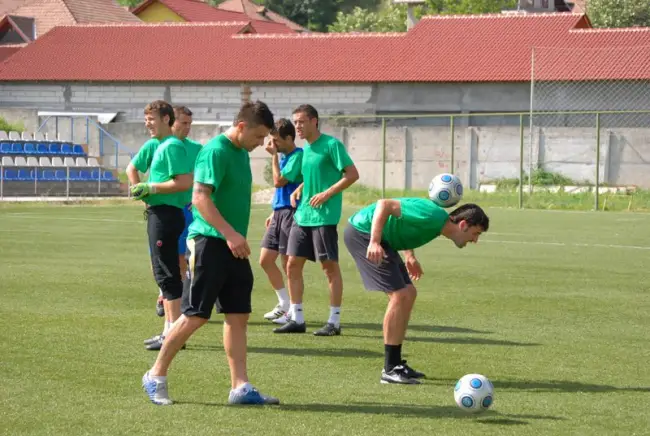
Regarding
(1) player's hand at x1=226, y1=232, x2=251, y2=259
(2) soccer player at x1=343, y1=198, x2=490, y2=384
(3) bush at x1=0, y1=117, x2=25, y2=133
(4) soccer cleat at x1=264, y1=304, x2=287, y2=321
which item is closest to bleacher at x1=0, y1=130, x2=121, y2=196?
(3) bush at x1=0, y1=117, x2=25, y2=133

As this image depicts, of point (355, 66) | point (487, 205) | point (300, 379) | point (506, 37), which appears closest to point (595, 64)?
point (506, 37)

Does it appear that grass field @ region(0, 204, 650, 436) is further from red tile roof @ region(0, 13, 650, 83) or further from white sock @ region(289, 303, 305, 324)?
red tile roof @ region(0, 13, 650, 83)

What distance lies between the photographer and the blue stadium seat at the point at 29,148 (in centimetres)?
3920

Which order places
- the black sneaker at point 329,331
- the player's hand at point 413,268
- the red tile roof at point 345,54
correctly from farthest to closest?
the red tile roof at point 345,54 < the black sneaker at point 329,331 < the player's hand at point 413,268

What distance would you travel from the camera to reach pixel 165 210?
9953 millimetres

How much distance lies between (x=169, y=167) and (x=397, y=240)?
6.80 feet

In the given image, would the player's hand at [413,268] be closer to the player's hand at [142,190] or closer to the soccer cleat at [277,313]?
the player's hand at [142,190]

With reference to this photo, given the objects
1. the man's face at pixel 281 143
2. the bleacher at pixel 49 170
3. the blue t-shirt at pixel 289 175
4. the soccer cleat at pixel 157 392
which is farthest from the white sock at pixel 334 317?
the bleacher at pixel 49 170

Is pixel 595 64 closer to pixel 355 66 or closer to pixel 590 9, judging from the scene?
pixel 355 66

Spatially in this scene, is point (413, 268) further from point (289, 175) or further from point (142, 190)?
point (289, 175)

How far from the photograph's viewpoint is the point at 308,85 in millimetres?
53219

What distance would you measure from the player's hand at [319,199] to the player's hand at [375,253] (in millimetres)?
2495

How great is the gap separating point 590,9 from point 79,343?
62973mm

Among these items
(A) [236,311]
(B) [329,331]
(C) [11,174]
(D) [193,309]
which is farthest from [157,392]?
(C) [11,174]
